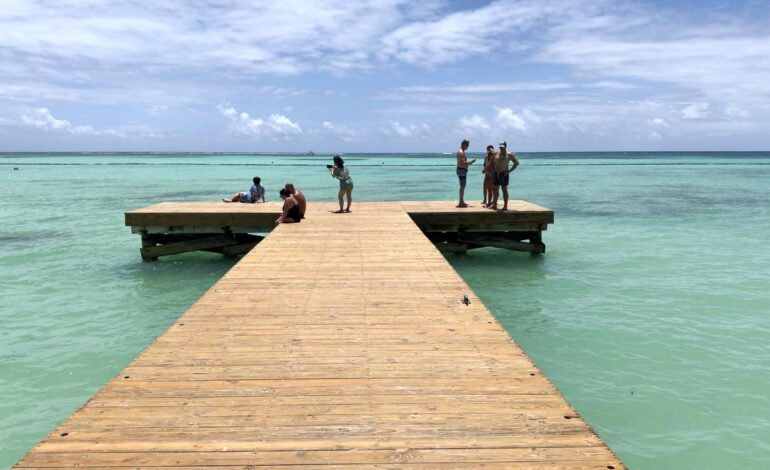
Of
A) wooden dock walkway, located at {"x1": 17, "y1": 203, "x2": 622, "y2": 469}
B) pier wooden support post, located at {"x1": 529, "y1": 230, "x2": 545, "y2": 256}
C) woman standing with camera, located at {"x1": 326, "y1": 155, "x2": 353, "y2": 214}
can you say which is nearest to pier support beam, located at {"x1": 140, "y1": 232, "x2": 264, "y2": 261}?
woman standing with camera, located at {"x1": 326, "y1": 155, "x2": 353, "y2": 214}

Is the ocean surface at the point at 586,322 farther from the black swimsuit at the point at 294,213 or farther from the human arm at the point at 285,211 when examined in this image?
the black swimsuit at the point at 294,213

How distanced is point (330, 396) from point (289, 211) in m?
9.34

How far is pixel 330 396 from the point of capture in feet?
12.8

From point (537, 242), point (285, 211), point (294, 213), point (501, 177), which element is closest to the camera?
point (285, 211)

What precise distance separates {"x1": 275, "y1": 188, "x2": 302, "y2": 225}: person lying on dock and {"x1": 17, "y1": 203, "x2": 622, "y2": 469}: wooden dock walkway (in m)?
6.18

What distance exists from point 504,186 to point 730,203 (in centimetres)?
2281

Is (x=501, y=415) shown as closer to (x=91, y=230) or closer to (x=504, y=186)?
(x=504, y=186)

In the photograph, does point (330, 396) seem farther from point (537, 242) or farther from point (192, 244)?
point (537, 242)

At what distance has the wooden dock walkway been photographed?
10.3ft

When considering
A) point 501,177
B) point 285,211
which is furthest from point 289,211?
point 501,177

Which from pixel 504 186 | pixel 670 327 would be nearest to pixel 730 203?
pixel 504 186

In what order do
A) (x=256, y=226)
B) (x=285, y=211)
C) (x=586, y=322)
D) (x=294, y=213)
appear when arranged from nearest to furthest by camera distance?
(x=586, y=322), (x=285, y=211), (x=294, y=213), (x=256, y=226)

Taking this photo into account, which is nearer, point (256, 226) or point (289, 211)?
point (289, 211)

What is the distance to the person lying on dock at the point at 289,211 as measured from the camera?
42.1 feet
